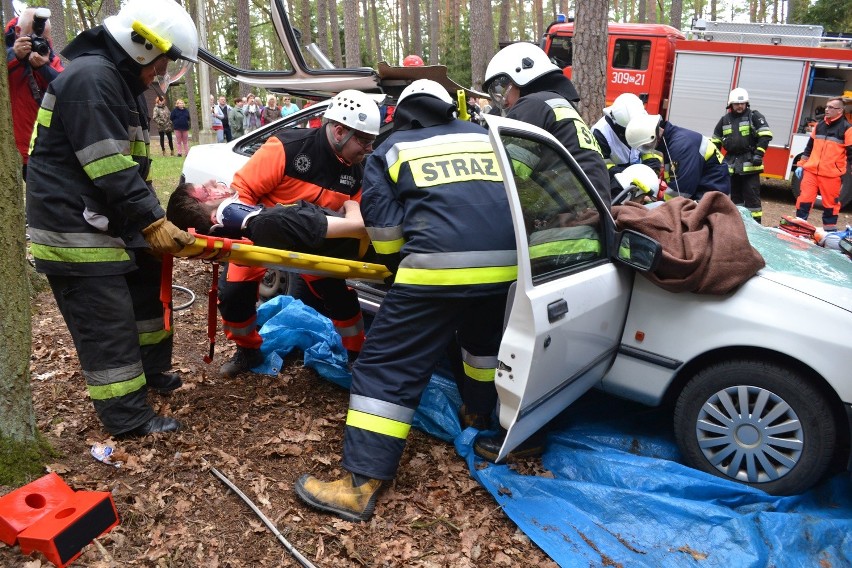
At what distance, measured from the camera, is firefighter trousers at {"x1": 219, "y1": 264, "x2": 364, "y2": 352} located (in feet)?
12.9

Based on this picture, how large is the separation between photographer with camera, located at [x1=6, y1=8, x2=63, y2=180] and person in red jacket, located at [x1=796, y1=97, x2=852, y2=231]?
9.82 metres

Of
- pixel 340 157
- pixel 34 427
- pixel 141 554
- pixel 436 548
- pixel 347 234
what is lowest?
pixel 436 548

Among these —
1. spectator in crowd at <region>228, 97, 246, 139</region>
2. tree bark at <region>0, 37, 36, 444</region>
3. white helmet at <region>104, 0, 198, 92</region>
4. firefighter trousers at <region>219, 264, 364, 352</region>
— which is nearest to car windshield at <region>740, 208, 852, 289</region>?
firefighter trousers at <region>219, 264, 364, 352</region>

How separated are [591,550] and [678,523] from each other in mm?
420

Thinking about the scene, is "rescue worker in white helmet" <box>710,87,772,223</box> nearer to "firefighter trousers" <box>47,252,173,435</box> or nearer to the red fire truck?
the red fire truck

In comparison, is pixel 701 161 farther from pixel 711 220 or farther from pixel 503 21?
pixel 503 21

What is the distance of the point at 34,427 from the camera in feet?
9.11

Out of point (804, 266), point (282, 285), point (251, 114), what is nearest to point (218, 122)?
point (251, 114)

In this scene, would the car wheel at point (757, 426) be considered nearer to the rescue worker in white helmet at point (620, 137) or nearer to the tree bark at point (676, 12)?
the rescue worker in white helmet at point (620, 137)

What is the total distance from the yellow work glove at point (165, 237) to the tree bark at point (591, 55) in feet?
16.8

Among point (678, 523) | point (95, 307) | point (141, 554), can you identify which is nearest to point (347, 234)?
point (95, 307)

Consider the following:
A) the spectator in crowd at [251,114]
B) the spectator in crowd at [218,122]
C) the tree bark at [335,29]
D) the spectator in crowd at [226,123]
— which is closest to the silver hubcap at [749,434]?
the spectator in crowd at [251,114]

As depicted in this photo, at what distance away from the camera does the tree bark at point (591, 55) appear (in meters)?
6.59

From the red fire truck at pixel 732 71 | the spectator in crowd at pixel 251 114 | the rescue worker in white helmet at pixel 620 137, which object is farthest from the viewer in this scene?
the spectator in crowd at pixel 251 114
